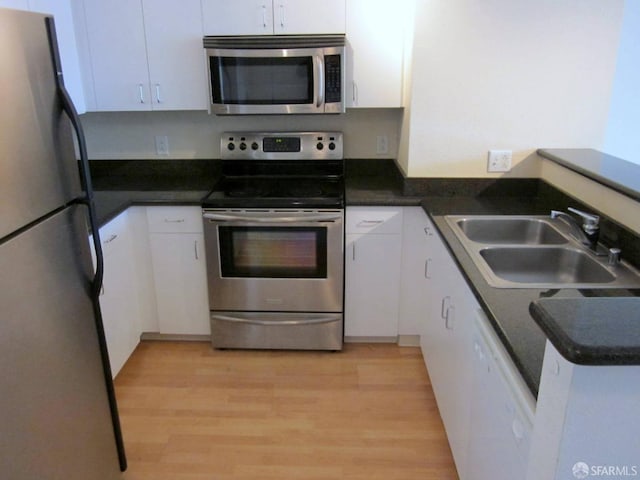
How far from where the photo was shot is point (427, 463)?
212cm

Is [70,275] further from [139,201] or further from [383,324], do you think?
[383,324]

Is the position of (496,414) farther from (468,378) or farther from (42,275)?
(42,275)

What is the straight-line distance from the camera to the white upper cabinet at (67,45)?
8.18ft

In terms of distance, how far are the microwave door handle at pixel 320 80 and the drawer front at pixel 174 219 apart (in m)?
0.85

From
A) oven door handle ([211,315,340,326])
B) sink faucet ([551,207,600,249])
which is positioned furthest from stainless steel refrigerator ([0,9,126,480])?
sink faucet ([551,207,600,249])

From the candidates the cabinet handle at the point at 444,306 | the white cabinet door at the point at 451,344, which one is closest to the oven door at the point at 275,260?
the white cabinet door at the point at 451,344

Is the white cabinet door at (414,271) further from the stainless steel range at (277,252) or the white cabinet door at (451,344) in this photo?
the stainless steel range at (277,252)

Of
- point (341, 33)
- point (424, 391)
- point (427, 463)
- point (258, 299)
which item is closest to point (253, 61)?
point (341, 33)

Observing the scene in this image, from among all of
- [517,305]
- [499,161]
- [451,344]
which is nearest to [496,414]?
[517,305]

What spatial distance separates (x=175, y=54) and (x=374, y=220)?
54.5 inches

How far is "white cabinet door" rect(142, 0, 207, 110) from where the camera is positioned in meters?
2.67

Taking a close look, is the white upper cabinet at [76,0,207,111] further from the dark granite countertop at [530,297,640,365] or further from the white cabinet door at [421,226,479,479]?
the dark granite countertop at [530,297,640,365]

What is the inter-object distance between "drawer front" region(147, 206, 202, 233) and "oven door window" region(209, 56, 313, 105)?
2.00 feet

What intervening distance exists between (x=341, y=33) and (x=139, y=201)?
138cm
